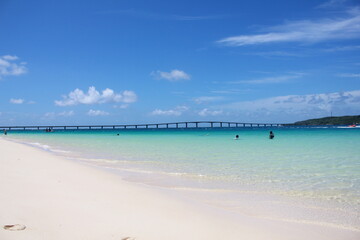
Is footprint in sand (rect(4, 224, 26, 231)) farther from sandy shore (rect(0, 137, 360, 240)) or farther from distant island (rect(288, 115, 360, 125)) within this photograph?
distant island (rect(288, 115, 360, 125))

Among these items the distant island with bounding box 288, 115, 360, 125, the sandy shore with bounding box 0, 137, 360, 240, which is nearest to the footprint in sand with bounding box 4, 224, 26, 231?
the sandy shore with bounding box 0, 137, 360, 240

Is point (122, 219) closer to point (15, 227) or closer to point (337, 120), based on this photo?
point (15, 227)

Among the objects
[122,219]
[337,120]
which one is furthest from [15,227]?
[337,120]

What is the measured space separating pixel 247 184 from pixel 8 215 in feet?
19.3

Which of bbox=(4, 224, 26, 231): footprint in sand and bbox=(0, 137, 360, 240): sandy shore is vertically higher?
bbox=(4, 224, 26, 231): footprint in sand

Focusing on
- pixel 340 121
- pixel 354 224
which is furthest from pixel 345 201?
pixel 340 121

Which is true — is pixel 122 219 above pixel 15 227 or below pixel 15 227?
below

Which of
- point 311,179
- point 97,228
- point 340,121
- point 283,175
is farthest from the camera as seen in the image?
point 340,121

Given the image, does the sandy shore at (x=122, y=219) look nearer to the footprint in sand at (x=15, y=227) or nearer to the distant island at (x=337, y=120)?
the footprint in sand at (x=15, y=227)

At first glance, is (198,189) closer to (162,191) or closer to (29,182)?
(162,191)

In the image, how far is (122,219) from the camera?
4.49 metres

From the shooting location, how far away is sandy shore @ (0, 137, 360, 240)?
12.9 ft

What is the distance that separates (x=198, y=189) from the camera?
7.59m

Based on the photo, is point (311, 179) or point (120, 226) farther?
point (311, 179)
